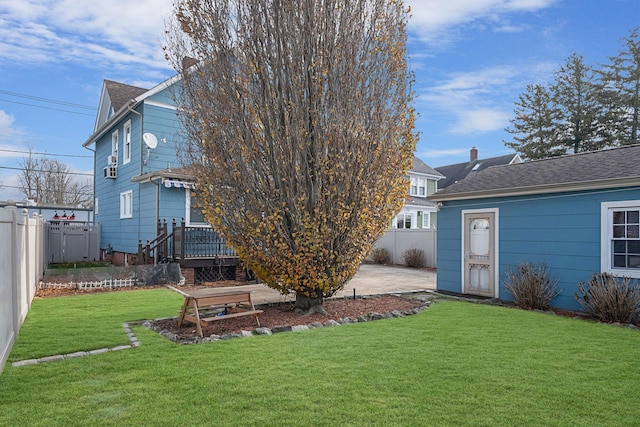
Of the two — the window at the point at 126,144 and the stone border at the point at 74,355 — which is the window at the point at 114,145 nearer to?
the window at the point at 126,144

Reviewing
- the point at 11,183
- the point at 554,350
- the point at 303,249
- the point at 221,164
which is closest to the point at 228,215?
the point at 221,164

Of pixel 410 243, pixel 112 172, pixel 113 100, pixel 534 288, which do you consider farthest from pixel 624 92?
pixel 112 172

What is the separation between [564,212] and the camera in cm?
879

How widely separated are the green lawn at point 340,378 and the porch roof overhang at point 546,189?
2.68 m

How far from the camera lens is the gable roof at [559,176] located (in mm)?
8141

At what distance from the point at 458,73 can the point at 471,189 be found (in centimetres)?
549

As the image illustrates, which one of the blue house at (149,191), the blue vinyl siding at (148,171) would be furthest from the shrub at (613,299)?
the blue vinyl siding at (148,171)

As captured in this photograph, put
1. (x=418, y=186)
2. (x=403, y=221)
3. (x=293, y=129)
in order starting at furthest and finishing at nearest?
(x=418, y=186) → (x=403, y=221) → (x=293, y=129)

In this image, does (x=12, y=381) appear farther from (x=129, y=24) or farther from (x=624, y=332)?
(x=129, y=24)

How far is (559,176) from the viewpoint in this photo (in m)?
9.26

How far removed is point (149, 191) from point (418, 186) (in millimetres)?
18201

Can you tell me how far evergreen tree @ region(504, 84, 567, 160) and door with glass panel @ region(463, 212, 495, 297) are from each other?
20499 mm

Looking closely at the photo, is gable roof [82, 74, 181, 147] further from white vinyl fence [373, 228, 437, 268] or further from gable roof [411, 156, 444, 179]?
gable roof [411, 156, 444, 179]

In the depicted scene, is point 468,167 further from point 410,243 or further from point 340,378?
point 340,378
